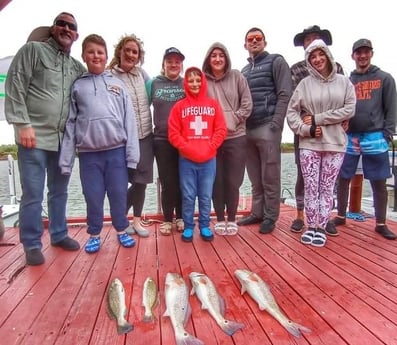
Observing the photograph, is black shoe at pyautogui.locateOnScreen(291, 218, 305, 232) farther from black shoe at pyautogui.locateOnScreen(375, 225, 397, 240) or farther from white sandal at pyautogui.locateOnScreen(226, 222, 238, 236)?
black shoe at pyautogui.locateOnScreen(375, 225, 397, 240)

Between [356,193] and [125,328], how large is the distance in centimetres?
353

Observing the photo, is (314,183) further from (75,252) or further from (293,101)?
(75,252)

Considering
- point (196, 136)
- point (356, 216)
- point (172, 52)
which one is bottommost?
point (356, 216)

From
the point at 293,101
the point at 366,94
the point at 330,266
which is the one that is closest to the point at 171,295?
the point at 330,266

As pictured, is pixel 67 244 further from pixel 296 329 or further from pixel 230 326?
pixel 296 329

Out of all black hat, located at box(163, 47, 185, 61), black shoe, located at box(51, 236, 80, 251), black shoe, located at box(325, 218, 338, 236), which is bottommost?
black shoe, located at box(325, 218, 338, 236)

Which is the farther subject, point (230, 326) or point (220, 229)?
point (220, 229)

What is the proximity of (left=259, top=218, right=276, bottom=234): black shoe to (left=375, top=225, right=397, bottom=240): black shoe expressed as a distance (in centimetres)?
103

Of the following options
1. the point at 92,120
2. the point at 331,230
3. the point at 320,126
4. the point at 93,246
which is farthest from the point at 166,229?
the point at 320,126

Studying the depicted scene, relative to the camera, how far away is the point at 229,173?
3.36 meters

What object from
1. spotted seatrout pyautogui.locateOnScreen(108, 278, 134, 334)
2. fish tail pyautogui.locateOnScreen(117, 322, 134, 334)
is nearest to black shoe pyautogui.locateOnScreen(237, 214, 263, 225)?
spotted seatrout pyautogui.locateOnScreen(108, 278, 134, 334)

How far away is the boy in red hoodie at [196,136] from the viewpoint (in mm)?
3025

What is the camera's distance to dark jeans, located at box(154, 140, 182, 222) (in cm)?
325

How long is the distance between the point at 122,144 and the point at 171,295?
142cm
